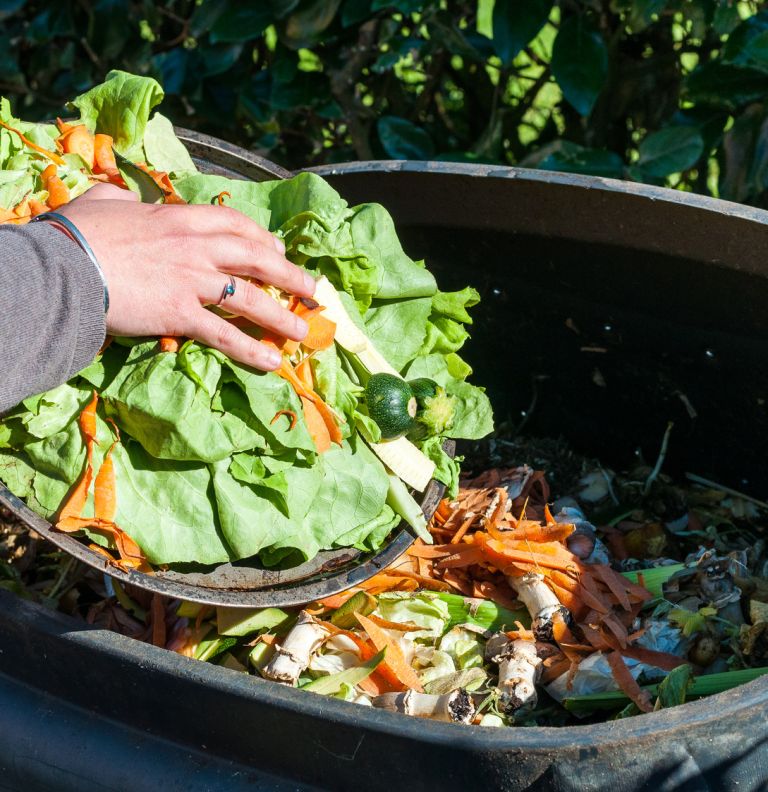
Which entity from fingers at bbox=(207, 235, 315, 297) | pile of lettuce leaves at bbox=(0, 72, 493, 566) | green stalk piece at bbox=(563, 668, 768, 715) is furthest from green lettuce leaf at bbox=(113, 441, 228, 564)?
green stalk piece at bbox=(563, 668, 768, 715)

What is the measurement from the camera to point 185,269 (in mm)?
1830

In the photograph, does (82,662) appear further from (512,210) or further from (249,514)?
(512,210)

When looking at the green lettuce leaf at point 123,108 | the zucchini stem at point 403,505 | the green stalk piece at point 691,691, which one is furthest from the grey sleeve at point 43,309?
the green stalk piece at point 691,691

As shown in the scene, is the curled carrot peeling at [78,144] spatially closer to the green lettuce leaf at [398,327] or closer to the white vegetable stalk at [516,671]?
the green lettuce leaf at [398,327]

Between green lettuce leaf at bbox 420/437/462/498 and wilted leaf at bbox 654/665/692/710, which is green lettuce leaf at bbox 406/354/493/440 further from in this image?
wilted leaf at bbox 654/665/692/710

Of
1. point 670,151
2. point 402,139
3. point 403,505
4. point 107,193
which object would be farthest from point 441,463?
point 402,139

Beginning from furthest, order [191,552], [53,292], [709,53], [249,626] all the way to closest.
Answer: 1. [709,53]
2. [249,626]
3. [191,552]
4. [53,292]

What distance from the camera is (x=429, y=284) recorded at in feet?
8.04

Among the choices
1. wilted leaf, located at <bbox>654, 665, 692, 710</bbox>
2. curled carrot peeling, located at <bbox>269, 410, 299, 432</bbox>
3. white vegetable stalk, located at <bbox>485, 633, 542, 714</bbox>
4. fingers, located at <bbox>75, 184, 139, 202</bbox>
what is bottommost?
white vegetable stalk, located at <bbox>485, 633, 542, 714</bbox>

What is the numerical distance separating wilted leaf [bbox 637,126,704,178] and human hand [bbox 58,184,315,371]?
6.10 feet

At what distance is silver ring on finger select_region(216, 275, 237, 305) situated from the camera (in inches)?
73.8

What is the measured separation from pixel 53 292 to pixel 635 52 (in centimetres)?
321

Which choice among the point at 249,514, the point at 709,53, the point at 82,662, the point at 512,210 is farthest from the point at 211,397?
the point at 709,53

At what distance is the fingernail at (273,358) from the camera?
77.1 inches
